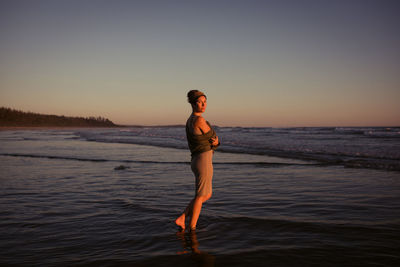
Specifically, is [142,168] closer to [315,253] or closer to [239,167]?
[239,167]

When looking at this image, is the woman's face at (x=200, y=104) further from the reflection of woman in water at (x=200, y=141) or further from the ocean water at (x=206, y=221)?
the ocean water at (x=206, y=221)

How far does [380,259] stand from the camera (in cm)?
310

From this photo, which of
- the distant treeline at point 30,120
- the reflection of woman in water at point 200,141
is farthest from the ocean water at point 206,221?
the distant treeline at point 30,120

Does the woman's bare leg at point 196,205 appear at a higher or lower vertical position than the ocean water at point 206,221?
higher

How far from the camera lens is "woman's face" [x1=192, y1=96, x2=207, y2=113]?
3.70 metres

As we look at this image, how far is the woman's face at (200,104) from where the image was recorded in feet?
12.1

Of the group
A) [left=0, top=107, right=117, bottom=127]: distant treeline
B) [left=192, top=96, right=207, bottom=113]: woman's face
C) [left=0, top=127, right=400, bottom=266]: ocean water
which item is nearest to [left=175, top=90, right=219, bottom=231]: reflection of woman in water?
[left=192, top=96, right=207, bottom=113]: woman's face

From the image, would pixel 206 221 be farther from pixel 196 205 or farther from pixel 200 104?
pixel 200 104

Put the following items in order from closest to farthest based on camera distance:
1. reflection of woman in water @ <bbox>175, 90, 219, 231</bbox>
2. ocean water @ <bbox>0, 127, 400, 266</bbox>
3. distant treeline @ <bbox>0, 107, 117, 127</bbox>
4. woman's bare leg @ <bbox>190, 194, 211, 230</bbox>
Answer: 1. ocean water @ <bbox>0, 127, 400, 266</bbox>
2. reflection of woman in water @ <bbox>175, 90, 219, 231</bbox>
3. woman's bare leg @ <bbox>190, 194, 211, 230</bbox>
4. distant treeline @ <bbox>0, 107, 117, 127</bbox>

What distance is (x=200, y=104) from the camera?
3707mm

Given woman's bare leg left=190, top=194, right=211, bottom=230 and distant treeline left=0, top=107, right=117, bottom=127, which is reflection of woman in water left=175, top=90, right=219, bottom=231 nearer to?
woman's bare leg left=190, top=194, right=211, bottom=230

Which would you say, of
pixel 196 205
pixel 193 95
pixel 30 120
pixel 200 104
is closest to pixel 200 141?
pixel 200 104

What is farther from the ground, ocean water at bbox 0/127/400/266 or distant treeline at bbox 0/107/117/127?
distant treeline at bbox 0/107/117/127

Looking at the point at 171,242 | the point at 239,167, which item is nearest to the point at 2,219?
the point at 171,242
